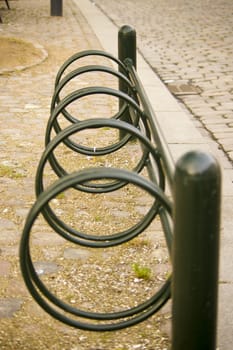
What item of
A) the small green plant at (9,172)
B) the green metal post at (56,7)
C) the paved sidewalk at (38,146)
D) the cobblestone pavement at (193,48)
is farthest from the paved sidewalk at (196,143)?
the green metal post at (56,7)

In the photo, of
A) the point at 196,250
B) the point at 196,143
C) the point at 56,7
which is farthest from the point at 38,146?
the point at 56,7

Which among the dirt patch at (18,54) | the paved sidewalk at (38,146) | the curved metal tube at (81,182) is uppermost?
the curved metal tube at (81,182)

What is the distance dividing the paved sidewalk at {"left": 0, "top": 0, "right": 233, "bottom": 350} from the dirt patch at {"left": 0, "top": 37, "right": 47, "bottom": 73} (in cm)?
15

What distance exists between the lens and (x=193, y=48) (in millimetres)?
10984

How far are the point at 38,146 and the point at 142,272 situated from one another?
2.51 meters

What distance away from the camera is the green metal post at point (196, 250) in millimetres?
2234

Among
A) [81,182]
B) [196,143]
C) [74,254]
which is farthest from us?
[196,143]

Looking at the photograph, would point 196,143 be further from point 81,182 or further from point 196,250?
point 196,250

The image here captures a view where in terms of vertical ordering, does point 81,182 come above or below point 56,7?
above

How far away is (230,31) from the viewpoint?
1257cm

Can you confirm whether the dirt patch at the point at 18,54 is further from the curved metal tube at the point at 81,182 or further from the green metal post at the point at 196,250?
the green metal post at the point at 196,250

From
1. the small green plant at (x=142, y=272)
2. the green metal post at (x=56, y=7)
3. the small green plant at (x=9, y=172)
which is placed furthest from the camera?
the green metal post at (x=56, y=7)

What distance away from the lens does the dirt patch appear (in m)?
9.31

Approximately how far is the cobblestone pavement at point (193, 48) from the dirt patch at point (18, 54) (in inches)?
59.4
